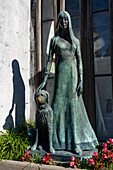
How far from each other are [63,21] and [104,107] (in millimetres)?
2124

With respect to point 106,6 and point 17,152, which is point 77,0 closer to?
point 106,6

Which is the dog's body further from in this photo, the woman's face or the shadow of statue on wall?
the shadow of statue on wall

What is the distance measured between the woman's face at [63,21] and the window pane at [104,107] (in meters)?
1.64

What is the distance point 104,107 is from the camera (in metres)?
4.27

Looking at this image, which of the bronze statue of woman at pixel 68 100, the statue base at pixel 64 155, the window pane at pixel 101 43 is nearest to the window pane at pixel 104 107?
the window pane at pixel 101 43

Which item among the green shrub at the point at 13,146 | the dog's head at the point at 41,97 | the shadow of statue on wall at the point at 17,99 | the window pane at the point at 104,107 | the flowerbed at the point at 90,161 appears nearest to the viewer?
the flowerbed at the point at 90,161

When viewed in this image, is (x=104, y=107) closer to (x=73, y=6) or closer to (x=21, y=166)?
(x=21, y=166)

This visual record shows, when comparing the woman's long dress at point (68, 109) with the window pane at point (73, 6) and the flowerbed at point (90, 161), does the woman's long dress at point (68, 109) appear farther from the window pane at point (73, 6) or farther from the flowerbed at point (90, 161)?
the window pane at point (73, 6)

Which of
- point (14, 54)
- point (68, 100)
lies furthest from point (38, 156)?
point (14, 54)

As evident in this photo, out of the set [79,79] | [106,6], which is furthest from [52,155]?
[106,6]

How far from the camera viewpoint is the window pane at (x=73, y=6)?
15.2 feet

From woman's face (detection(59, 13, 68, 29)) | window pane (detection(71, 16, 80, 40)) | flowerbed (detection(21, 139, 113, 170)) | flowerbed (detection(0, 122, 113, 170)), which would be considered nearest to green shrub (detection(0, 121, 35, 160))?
flowerbed (detection(0, 122, 113, 170))

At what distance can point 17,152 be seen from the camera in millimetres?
3156

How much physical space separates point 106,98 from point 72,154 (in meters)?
1.80
